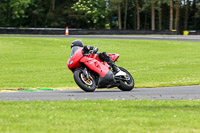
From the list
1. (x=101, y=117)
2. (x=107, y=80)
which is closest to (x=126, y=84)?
(x=107, y=80)

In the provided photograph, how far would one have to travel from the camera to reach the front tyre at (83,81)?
10664mm

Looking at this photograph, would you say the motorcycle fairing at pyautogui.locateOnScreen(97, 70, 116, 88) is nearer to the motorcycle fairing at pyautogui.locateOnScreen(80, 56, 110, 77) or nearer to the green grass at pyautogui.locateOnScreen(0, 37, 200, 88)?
the motorcycle fairing at pyautogui.locateOnScreen(80, 56, 110, 77)

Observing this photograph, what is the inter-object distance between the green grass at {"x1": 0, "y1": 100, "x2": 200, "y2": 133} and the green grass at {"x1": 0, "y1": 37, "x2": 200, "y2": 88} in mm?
6196

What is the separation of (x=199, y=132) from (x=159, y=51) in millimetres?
27132

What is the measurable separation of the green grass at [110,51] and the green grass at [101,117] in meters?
6.20

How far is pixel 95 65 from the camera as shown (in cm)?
1089

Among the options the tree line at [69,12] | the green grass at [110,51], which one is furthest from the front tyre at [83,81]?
the tree line at [69,12]

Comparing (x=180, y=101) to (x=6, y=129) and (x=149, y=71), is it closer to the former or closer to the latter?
(x=6, y=129)

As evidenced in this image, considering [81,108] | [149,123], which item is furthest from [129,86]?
[149,123]

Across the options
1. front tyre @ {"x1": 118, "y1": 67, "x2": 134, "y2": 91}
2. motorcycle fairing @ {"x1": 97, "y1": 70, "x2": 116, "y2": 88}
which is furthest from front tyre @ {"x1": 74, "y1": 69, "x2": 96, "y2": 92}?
front tyre @ {"x1": 118, "y1": 67, "x2": 134, "y2": 91}

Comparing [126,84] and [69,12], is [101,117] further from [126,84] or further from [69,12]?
[69,12]

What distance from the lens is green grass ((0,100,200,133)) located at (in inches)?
229

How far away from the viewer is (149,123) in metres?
6.21

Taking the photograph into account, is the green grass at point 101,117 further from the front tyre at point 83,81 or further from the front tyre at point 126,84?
the front tyre at point 126,84
